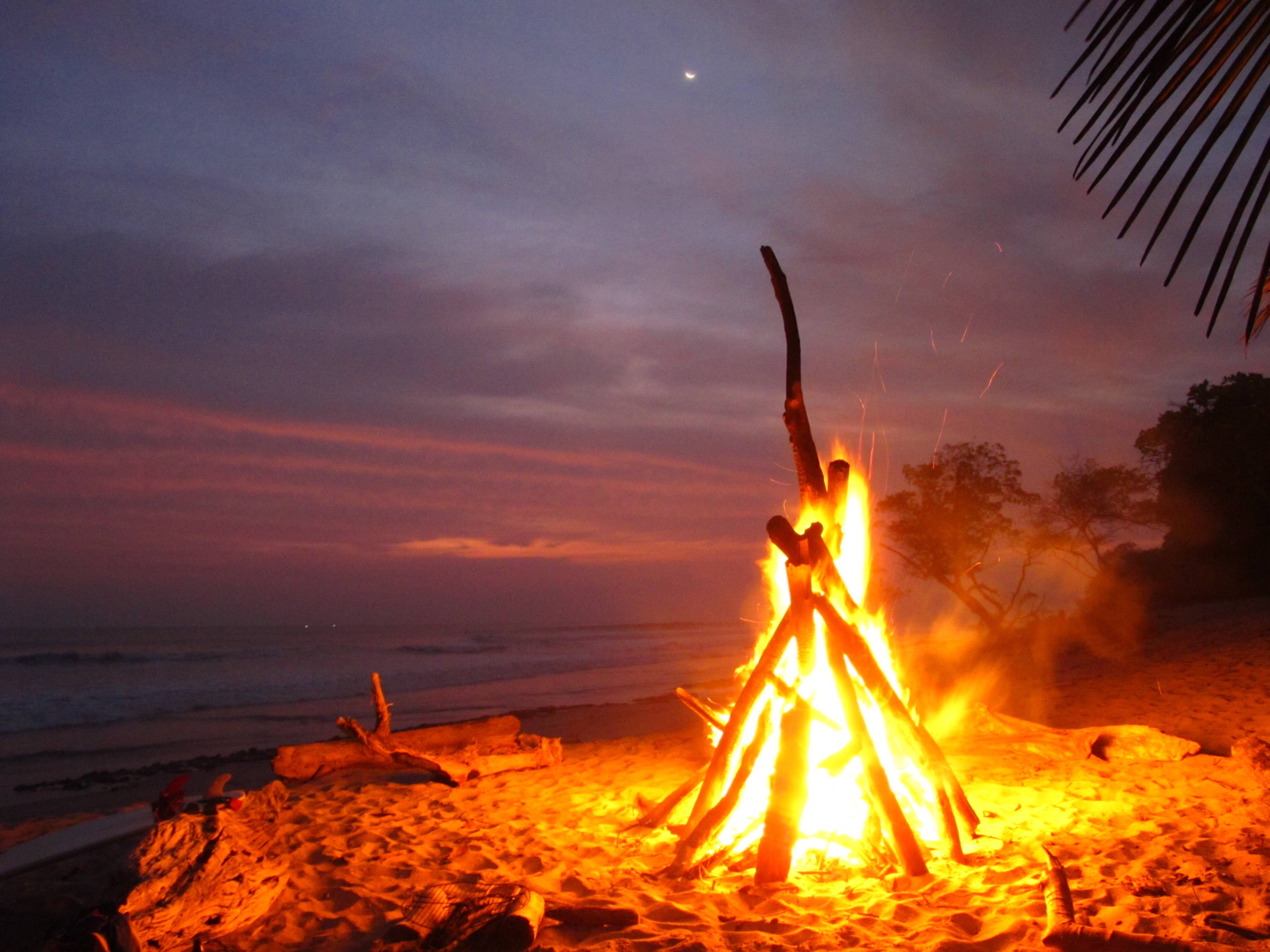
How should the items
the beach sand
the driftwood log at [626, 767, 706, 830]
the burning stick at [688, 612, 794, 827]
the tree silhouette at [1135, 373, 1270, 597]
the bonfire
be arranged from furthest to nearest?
1. the tree silhouette at [1135, 373, 1270, 597]
2. the driftwood log at [626, 767, 706, 830]
3. the burning stick at [688, 612, 794, 827]
4. the bonfire
5. the beach sand

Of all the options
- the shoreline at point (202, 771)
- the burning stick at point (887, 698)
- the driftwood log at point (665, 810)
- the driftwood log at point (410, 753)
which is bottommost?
the shoreline at point (202, 771)

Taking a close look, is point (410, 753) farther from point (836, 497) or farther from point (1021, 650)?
point (1021, 650)

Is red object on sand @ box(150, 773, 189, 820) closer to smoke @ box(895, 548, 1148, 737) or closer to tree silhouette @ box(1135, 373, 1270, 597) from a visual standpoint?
smoke @ box(895, 548, 1148, 737)

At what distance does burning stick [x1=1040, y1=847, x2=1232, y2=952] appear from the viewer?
301 cm

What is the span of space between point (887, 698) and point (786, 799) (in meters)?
0.86

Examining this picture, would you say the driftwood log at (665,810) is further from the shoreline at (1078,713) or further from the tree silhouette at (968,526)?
the tree silhouette at (968,526)

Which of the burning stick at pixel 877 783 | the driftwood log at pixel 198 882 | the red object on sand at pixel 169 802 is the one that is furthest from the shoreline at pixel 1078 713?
the driftwood log at pixel 198 882

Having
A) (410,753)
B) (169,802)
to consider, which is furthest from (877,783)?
(410,753)

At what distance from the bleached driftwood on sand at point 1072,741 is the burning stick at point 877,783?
3115 mm

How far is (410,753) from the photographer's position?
6996 mm

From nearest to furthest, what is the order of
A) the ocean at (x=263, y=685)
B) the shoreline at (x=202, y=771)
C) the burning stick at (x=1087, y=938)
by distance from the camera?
the burning stick at (x=1087, y=938) → the shoreline at (x=202, y=771) → the ocean at (x=263, y=685)


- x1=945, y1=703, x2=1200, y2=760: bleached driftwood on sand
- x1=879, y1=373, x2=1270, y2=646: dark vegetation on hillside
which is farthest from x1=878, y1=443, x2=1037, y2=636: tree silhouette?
x1=945, y1=703, x2=1200, y2=760: bleached driftwood on sand

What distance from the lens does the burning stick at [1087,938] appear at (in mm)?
3012

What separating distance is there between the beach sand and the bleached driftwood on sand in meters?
0.14
